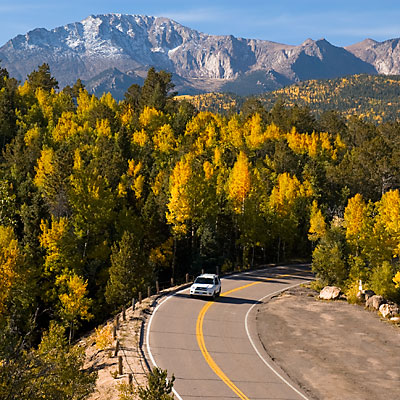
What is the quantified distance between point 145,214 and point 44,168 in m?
19.4

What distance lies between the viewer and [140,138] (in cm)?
9031

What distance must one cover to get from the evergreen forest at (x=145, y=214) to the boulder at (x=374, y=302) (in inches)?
175

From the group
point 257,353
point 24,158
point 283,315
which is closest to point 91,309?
point 283,315

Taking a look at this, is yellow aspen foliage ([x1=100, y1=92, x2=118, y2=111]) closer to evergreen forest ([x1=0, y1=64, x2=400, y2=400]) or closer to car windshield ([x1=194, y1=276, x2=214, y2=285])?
evergreen forest ([x1=0, y1=64, x2=400, y2=400])

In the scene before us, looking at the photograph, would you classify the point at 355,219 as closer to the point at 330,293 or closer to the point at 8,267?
the point at 330,293


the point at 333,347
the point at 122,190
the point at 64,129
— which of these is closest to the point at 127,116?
the point at 64,129

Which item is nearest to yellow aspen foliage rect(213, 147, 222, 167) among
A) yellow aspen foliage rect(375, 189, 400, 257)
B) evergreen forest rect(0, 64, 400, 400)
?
evergreen forest rect(0, 64, 400, 400)

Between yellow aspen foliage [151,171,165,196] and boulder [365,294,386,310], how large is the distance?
37.3 metres

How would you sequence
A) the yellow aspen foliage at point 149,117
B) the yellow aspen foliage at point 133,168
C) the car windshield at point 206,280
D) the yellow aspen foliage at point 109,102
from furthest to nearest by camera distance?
the yellow aspen foliage at point 109,102
the yellow aspen foliage at point 149,117
the yellow aspen foliage at point 133,168
the car windshield at point 206,280

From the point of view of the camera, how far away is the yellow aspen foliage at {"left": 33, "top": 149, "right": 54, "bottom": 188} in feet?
209

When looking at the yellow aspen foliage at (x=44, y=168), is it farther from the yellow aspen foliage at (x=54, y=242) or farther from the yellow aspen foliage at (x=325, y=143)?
the yellow aspen foliage at (x=325, y=143)

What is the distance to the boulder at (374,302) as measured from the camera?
1316 inches

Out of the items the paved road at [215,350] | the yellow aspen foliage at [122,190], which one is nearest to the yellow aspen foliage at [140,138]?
the yellow aspen foliage at [122,190]

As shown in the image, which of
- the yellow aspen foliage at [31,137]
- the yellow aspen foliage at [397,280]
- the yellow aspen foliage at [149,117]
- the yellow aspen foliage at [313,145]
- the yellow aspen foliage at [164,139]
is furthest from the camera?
the yellow aspen foliage at [313,145]
